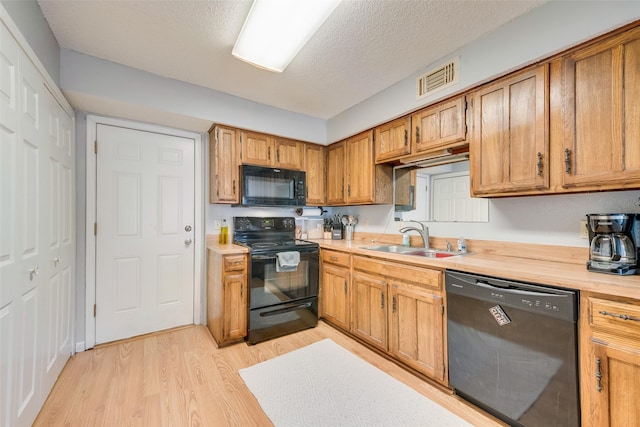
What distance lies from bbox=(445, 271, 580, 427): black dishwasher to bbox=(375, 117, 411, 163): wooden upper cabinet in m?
1.27

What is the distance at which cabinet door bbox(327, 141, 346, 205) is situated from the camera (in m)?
3.27

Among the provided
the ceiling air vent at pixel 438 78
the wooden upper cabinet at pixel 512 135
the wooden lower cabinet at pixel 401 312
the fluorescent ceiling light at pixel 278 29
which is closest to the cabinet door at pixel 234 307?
the wooden lower cabinet at pixel 401 312

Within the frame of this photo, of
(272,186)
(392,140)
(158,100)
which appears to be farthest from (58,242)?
(392,140)

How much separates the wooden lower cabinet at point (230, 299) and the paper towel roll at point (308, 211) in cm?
117

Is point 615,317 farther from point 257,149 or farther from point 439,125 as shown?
point 257,149

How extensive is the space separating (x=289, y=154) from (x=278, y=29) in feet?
5.17

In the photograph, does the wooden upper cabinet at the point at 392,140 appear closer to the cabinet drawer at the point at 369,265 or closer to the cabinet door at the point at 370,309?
the cabinet drawer at the point at 369,265

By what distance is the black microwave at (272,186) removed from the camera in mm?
2828

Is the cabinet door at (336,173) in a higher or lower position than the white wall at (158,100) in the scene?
lower

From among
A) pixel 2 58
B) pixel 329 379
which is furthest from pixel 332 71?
pixel 329 379

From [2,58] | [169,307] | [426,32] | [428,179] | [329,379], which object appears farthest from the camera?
[169,307]

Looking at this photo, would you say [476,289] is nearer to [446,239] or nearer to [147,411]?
[446,239]

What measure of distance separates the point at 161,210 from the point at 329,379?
2344 millimetres

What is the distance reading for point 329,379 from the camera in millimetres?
1981
